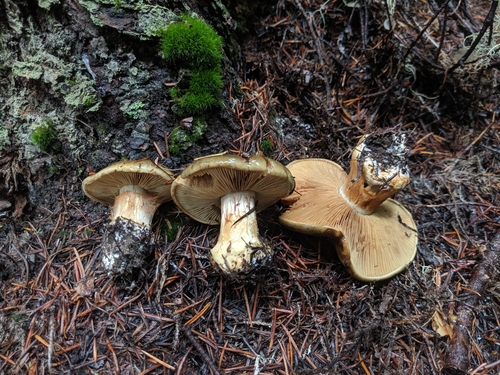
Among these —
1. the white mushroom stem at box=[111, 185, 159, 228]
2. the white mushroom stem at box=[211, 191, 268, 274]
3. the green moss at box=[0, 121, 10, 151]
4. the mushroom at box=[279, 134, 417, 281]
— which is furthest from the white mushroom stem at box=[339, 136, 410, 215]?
the green moss at box=[0, 121, 10, 151]

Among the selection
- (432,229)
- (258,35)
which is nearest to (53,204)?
(258,35)

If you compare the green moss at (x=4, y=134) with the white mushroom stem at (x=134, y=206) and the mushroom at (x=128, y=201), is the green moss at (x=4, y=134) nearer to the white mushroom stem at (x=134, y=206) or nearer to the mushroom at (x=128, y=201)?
the mushroom at (x=128, y=201)

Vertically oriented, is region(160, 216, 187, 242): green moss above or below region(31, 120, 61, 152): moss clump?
below

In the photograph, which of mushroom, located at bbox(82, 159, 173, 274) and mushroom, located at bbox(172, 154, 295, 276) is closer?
mushroom, located at bbox(172, 154, 295, 276)

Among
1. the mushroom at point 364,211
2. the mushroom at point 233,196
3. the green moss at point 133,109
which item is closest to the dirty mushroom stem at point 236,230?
Answer: the mushroom at point 233,196

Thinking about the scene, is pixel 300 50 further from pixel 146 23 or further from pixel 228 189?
pixel 228 189

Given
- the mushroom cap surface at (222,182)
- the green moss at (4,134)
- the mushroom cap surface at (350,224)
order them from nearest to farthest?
the mushroom cap surface at (222,182), the mushroom cap surface at (350,224), the green moss at (4,134)

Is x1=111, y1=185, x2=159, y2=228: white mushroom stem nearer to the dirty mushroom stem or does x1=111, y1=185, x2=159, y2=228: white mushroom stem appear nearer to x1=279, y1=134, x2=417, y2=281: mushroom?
the dirty mushroom stem

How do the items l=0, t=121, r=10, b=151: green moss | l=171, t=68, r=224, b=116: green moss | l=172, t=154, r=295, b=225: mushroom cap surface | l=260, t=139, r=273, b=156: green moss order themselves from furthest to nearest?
l=260, t=139, r=273, b=156: green moss < l=0, t=121, r=10, b=151: green moss < l=171, t=68, r=224, b=116: green moss < l=172, t=154, r=295, b=225: mushroom cap surface
